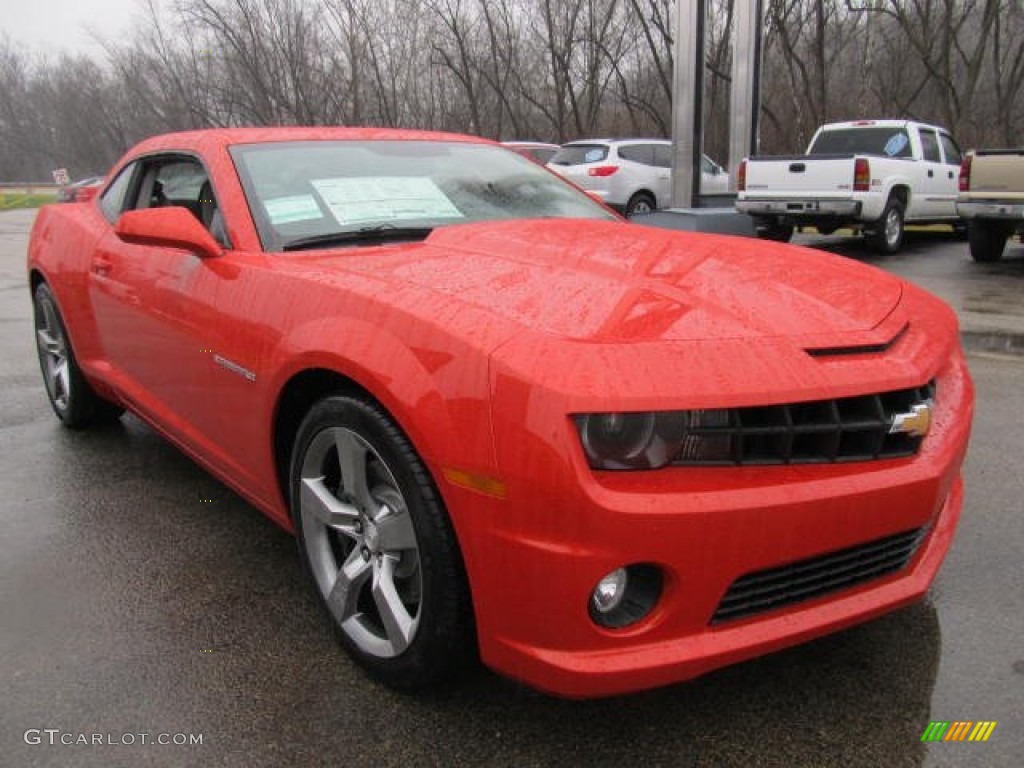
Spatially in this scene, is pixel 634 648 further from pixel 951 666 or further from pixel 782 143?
pixel 782 143

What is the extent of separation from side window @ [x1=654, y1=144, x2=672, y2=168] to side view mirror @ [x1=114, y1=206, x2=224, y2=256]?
13835mm

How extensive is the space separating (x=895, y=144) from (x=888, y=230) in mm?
1613

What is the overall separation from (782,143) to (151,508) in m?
26.7

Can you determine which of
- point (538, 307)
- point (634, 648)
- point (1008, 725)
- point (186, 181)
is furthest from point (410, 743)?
point (186, 181)

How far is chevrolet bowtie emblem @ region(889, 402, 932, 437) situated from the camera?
68.1 inches

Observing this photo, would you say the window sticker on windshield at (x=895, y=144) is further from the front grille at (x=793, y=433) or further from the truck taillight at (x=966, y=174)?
the front grille at (x=793, y=433)

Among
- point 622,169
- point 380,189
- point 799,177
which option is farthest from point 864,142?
point 380,189

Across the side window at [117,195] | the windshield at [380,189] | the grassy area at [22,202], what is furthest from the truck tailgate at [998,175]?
the grassy area at [22,202]

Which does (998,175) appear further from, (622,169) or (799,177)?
(622,169)

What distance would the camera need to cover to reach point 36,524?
315 cm

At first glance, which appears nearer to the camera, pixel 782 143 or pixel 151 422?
pixel 151 422

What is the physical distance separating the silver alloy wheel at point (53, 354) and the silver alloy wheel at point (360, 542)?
2580mm

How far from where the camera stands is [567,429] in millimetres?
1516

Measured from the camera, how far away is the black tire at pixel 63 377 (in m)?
4.08
